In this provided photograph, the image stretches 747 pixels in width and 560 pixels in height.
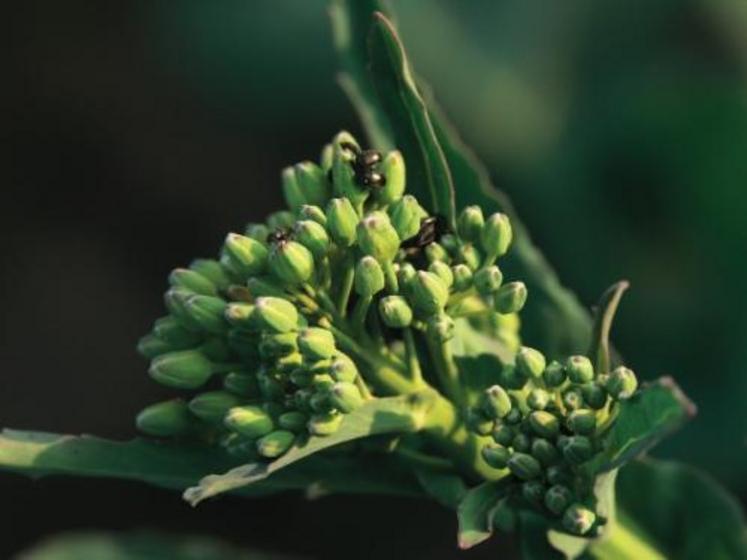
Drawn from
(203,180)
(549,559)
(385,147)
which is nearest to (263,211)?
(203,180)

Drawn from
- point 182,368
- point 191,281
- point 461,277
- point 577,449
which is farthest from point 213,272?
point 577,449

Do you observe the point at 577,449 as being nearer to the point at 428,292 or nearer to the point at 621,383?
the point at 621,383

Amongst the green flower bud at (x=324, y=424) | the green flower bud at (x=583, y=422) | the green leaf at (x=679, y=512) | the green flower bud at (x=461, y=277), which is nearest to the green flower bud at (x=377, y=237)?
the green flower bud at (x=461, y=277)

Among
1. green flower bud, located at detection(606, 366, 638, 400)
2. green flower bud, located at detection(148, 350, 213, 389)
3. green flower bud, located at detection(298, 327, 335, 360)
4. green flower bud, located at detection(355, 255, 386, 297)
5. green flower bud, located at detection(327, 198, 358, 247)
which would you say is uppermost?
green flower bud, located at detection(327, 198, 358, 247)

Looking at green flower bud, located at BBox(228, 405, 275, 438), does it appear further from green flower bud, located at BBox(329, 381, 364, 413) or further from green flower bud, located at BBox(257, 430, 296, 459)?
green flower bud, located at BBox(329, 381, 364, 413)

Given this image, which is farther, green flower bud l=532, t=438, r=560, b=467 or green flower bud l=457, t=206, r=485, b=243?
green flower bud l=457, t=206, r=485, b=243

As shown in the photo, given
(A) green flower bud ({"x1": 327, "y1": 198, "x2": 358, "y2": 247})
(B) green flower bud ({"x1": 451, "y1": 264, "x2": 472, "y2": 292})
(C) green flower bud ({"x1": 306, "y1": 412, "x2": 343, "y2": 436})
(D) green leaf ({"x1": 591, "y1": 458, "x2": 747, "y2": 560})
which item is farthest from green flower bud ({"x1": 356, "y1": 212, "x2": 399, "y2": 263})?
(D) green leaf ({"x1": 591, "y1": 458, "x2": 747, "y2": 560})

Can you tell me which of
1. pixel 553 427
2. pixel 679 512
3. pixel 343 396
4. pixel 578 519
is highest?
pixel 343 396
